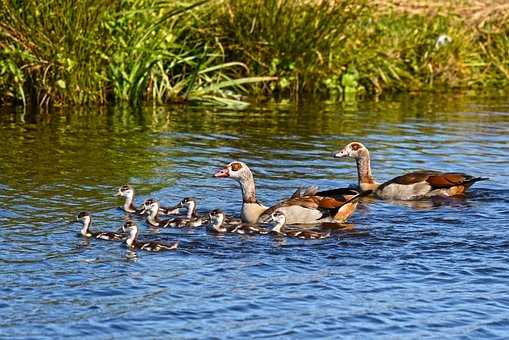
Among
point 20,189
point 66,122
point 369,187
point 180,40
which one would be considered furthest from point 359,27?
point 20,189

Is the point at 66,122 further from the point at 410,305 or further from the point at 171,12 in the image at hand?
the point at 410,305

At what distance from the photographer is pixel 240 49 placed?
792 inches

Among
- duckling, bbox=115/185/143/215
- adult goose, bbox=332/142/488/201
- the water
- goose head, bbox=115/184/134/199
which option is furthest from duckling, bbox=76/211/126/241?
adult goose, bbox=332/142/488/201

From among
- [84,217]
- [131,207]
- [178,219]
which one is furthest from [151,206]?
[84,217]

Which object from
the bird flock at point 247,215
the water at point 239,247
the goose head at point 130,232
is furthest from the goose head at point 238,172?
the goose head at point 130,232

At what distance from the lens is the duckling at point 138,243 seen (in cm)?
1023

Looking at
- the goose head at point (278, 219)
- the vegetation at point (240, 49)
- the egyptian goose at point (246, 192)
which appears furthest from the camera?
the vegetation at point (240, 49)

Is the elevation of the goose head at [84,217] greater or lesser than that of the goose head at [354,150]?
lesser

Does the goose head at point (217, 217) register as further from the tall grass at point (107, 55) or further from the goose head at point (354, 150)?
the tall grass at point (107, 55)

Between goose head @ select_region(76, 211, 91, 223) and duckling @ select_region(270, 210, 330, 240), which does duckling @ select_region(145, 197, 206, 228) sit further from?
goose head @ select_region(76, 211, 91, 223)

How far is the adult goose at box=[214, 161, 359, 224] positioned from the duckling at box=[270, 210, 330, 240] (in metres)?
0.36

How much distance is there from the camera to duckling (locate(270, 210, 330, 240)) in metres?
10.8

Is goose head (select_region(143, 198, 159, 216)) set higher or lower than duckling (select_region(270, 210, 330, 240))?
higher

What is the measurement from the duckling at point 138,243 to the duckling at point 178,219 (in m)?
0.91
